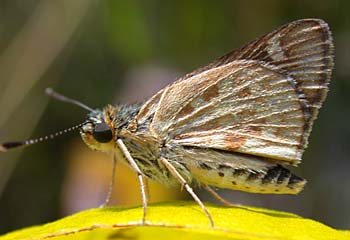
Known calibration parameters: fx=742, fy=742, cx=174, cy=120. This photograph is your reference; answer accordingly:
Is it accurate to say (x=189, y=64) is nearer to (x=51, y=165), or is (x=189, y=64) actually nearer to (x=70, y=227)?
(x=51, y=165)

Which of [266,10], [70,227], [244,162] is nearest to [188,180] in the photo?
[244,162]

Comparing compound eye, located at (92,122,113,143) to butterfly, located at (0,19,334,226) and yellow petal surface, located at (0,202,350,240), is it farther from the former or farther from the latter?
yellow petal surface, located at (0,202,350,240)

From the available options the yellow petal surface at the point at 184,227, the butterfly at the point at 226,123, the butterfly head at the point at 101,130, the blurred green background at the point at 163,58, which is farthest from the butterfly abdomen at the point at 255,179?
the blurred green background at the point at 163,58

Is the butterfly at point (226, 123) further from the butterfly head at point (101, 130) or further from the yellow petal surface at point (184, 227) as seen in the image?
the yellow petal surface at point (184, 227)

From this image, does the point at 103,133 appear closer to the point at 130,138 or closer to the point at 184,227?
the point at 130,138

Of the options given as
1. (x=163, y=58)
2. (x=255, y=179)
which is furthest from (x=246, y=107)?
(x=163, y=58)

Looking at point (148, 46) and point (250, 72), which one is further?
point (148, 46)

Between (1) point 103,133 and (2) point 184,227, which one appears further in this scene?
(1) point 103,133
